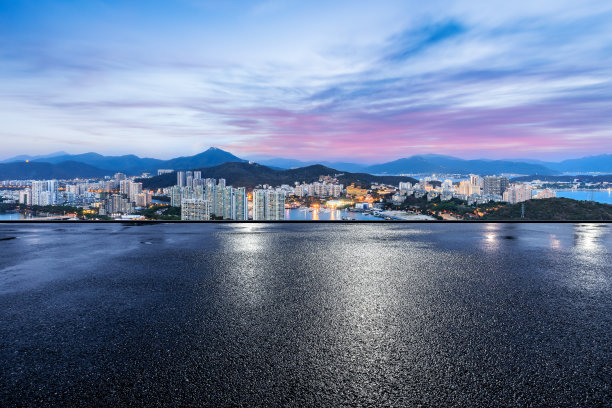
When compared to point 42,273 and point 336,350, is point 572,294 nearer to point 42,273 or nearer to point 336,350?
point 336,350

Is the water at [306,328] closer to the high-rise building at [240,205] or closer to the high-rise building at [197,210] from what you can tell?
the high-rise building at [197,210]

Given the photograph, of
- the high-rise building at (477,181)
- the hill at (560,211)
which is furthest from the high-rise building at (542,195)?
the high-rise building at (477,181)

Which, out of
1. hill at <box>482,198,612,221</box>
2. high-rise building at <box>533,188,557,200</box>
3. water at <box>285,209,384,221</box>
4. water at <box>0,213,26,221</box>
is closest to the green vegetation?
water at <box>0,213,26,221</box>

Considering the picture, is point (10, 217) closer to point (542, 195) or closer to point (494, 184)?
point (542, 195)

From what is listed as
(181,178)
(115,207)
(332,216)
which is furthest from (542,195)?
(181,178)

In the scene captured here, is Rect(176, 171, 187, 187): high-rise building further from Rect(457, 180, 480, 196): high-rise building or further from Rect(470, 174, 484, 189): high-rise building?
Rect(470, 174, 484, 189): high-rise building

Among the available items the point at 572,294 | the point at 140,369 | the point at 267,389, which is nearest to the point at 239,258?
the point at 140,369
